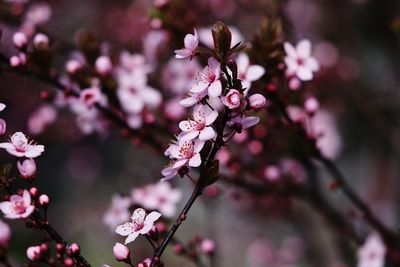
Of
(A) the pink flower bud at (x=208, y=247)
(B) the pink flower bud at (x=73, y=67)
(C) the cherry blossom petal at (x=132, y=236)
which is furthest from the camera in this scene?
(B) the pink flower bud at (x=73, y=67)

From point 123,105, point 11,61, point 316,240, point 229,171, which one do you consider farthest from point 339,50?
point 11,61

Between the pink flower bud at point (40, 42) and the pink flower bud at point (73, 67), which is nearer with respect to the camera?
the pink flower bud at point (40, 42)

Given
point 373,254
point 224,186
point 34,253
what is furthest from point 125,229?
point 224,186

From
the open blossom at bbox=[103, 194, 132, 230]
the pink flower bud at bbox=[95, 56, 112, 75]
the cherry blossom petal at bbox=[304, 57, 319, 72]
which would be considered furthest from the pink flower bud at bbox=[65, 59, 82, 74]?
the cherry blossom petal at bbox=[304, 57, 319, 72]

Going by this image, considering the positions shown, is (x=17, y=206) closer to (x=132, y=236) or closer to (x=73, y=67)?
(x=132, y=236)

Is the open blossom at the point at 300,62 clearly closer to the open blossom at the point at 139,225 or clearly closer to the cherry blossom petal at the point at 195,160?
the cherry blossom petal at the point at 195,160

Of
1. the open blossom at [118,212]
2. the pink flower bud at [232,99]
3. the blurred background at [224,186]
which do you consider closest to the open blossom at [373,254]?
the blurred background at [224,186]

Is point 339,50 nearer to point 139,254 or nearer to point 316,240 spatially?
point 316,240
